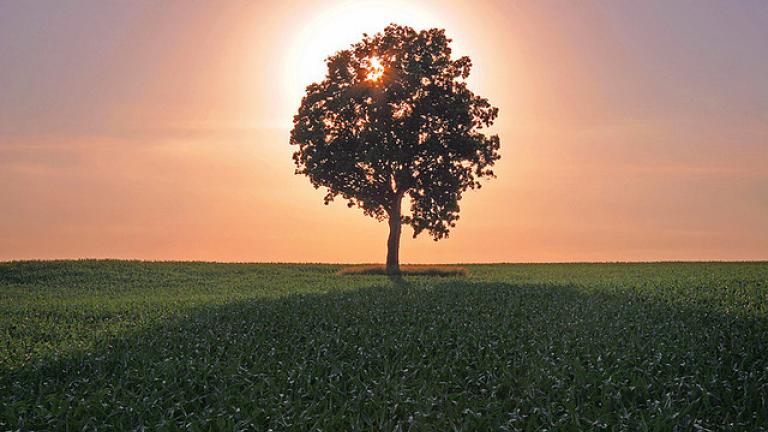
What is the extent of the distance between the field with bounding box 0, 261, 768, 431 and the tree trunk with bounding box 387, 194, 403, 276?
1978 centimetres

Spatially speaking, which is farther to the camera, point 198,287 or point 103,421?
point 198,287

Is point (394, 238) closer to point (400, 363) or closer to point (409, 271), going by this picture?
point (409, 271)

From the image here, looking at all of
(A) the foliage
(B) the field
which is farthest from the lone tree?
(B) the field

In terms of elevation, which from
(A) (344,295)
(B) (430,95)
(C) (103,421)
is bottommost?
(C) (103,421)

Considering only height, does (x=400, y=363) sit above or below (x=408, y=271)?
below

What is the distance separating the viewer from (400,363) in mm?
15266

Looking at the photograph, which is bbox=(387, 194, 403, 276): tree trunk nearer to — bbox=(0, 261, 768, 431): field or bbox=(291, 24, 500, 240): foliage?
bbox=(291, 24, 500, 240): foliage

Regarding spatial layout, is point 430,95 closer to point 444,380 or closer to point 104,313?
point 104,313

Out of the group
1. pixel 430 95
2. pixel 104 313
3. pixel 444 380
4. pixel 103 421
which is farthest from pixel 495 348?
pixel 430 95

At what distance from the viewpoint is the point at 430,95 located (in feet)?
144

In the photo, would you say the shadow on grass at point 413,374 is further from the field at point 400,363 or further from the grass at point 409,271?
the grass at point 409,271

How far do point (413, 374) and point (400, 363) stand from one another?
98cm

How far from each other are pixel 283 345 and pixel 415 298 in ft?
26.8

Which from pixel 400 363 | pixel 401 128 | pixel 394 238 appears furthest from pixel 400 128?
pixel 400 363
